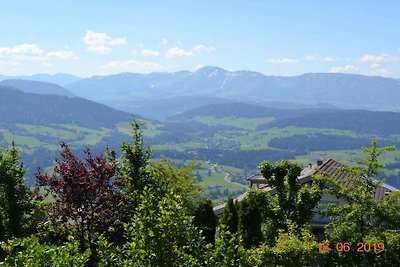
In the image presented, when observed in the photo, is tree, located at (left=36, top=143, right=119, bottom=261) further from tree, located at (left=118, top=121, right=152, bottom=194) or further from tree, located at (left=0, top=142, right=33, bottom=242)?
tree, located at (left=118, top=121, right=152, bottom=194)

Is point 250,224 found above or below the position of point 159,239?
below

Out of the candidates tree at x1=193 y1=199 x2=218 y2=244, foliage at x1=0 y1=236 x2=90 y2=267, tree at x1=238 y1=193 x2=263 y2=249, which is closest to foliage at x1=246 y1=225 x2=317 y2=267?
tree at x1=238 y1=193 x2=263 y2=249

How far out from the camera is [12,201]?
16.5 metres

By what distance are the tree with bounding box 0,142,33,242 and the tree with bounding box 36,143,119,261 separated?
77 centimetres

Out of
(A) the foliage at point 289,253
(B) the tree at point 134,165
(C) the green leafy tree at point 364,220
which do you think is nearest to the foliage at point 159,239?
(A) the foliage at point 289,253

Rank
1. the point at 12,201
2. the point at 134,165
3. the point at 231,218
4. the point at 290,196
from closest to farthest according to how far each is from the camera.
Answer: the point at 12,201 < the point at 134,165 < the point at 290,196 < the point at 231,218

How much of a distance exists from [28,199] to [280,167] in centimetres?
1064

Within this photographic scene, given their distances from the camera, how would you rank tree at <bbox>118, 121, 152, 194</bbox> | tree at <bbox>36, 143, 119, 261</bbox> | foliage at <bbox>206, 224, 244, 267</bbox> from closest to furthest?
foliage at <bbox>206, 224, 244, 267</bbox> < tree at <bbox>36, 143, 119, 261</bbox> < tree at <bbox>118, 121, 152, 194</bbox>
